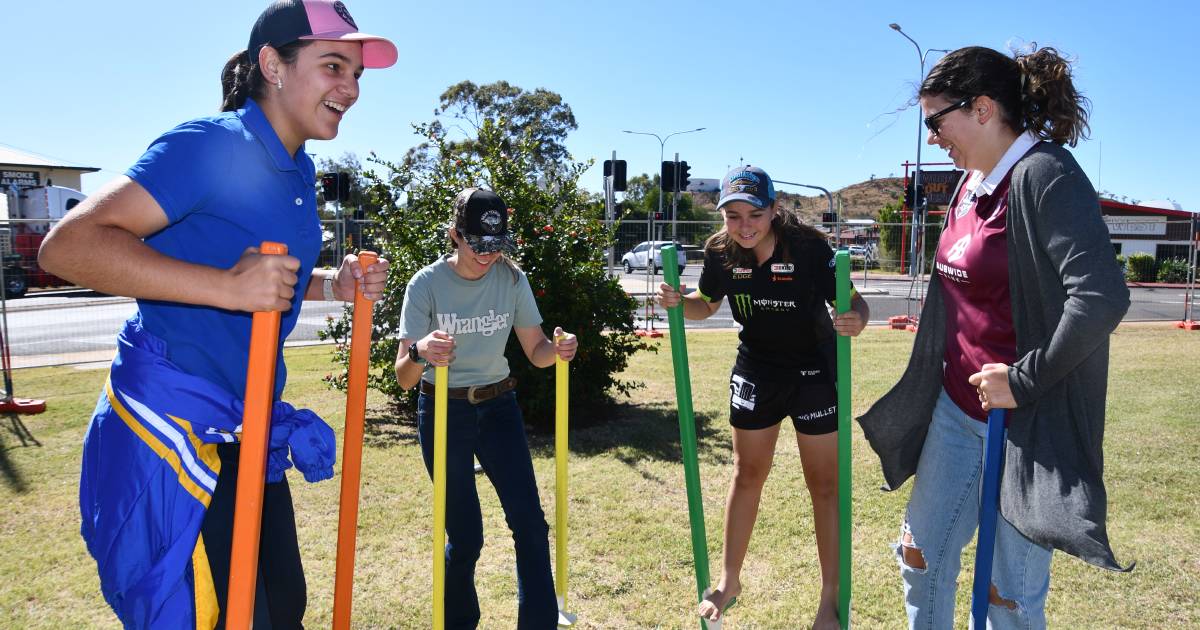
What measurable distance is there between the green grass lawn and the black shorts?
3.02 ft

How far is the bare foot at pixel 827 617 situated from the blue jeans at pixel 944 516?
78 cm

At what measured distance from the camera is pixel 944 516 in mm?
2770

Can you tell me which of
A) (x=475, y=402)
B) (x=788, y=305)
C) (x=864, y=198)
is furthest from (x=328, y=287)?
(x=864, y=198)

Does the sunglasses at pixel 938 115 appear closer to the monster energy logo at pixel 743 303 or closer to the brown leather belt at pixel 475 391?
the monster energy logo at pixel 743 303

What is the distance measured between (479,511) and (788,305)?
5.38ft

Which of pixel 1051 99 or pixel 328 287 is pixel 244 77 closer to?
pixel 328 287

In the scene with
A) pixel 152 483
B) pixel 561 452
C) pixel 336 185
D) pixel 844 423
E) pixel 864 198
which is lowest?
pixel 561 452

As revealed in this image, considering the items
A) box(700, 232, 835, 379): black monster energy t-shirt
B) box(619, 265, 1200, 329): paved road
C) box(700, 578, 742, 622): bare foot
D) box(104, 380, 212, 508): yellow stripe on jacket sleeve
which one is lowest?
box(700, 578, 742, 622): bare foot

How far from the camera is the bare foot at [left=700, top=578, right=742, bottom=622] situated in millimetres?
3529

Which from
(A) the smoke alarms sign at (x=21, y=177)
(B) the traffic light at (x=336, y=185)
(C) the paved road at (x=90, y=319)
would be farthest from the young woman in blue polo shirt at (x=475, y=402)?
(A) the smoke alarms sign at (x=21, y=177)

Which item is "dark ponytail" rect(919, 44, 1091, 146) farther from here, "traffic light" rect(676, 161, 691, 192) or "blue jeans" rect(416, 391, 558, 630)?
"traffic light" rect(676, 161, 691, 192)

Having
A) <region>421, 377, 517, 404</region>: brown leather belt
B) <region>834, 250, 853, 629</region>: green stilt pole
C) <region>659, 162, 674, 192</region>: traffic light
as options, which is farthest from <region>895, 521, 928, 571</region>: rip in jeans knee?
<region>659, 162, 674, 192</region>: traffic light

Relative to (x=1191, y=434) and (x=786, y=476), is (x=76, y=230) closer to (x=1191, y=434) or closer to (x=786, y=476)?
(x=786, y=476)

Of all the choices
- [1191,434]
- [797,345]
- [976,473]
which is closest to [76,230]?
[976,473]
